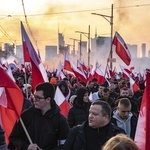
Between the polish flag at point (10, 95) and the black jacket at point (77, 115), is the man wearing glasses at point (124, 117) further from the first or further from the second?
the polish flag at point (10, 95)

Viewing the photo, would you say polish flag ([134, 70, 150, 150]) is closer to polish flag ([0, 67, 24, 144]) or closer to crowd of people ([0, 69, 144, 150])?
crowd of people ([0, 69, 144, 150])

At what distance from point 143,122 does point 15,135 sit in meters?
1.66

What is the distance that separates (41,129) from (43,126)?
4 cm

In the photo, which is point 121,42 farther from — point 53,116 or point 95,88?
point 53,116

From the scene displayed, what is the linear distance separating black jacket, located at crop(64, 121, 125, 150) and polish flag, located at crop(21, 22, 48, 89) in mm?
3001

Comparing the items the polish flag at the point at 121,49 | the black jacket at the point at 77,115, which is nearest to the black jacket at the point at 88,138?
the black jacket at the point at 77,115

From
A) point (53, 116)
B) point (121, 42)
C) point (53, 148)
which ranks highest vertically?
point (121, 42)

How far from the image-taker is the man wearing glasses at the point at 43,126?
204 inches

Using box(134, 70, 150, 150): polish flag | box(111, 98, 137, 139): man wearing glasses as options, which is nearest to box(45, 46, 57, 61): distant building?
box(111, 98, 137, 139): man wearing glasses

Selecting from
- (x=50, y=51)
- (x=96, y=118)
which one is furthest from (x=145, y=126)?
(x=50, y=51)

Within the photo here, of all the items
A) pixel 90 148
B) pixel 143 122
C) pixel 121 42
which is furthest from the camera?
pixel 121 42

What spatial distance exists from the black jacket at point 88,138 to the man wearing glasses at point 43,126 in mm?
551

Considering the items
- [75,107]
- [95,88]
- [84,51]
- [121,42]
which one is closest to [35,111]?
[75,107]

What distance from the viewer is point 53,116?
209 inches
